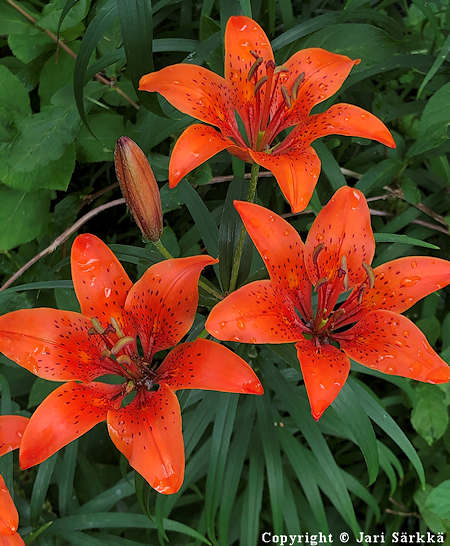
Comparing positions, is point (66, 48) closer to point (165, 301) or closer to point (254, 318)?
point (165, 301)

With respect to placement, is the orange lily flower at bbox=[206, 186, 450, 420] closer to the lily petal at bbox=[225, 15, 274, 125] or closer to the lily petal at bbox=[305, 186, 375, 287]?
the lily petal at bbox=[305, 186, 375, 287]

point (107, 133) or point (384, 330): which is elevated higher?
point (107, 133)

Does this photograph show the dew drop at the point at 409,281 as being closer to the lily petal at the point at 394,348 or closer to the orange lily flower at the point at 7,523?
the lily petal at the point at 394,348

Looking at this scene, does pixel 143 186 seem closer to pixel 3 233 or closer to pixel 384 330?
pixel 384 330

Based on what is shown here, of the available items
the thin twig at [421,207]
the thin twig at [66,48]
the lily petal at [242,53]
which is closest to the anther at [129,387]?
the lily petal at [242,53]

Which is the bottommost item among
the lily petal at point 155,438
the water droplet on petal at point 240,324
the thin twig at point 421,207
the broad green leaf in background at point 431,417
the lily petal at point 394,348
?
the broad green leaf in background at point 431,417

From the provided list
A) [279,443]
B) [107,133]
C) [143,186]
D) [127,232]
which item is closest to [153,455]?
[143,186]

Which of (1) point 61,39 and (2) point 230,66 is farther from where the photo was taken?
(1) point 61,39
